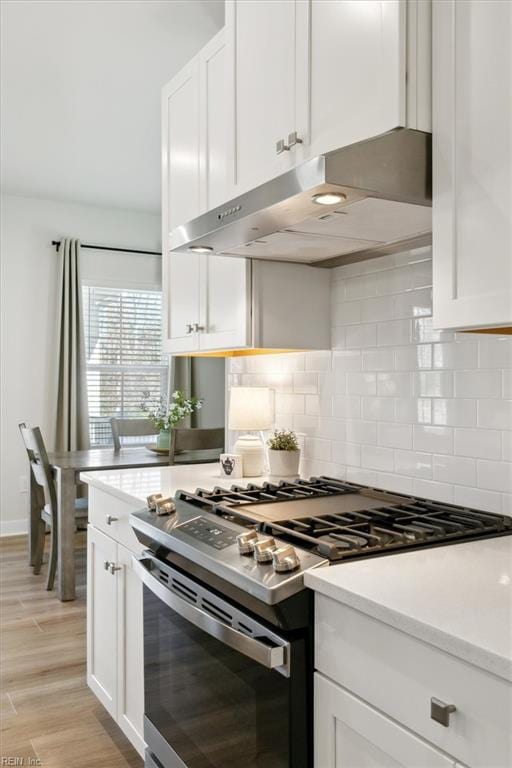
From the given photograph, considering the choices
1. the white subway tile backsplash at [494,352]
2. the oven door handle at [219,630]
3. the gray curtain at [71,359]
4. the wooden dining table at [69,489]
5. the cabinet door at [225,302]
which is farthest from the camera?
the gray curtain at [71,359]

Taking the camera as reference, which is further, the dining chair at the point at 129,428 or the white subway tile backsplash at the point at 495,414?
the dining chair at the point at 129,428

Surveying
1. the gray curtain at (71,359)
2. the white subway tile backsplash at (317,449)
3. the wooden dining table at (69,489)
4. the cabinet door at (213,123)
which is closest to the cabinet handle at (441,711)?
the white subway tile backsplash at (317,449)

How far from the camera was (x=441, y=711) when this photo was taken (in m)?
0.97

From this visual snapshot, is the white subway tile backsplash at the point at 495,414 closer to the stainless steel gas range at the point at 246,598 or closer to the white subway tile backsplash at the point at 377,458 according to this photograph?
the stainless steel gas range at the point at 246,598

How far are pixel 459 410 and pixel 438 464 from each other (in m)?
0.18

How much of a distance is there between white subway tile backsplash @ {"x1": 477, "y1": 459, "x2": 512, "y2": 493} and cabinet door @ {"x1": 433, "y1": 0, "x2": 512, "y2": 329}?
46cm

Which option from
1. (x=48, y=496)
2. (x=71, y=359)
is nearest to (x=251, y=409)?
(x=48, y=496)

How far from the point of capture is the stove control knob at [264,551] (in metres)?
1.34

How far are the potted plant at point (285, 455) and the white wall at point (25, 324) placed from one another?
3671 millimetres

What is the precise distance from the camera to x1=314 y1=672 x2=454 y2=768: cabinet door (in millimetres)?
1030

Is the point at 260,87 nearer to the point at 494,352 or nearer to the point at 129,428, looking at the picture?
the point at 494,352

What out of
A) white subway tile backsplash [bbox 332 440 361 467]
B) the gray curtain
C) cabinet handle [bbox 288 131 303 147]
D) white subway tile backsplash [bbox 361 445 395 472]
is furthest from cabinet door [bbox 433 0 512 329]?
the gray curtain

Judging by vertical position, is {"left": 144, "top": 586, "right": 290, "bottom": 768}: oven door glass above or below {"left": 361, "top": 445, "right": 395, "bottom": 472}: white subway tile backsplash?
below

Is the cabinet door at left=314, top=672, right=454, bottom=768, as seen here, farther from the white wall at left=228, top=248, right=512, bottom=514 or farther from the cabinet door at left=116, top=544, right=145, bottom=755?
the cabinet door at left=116, top=544, right=145, bottom=755
